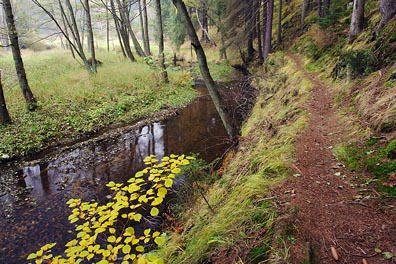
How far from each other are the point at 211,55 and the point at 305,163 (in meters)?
27.9

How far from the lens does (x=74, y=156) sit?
25.8 ft

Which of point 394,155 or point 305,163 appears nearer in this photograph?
point 394,155

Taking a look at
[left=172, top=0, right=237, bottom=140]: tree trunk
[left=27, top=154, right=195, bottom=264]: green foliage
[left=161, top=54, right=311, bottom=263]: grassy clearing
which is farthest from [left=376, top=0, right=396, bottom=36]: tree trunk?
[left=27, top=154, right=195, bottom=264]: green foliage

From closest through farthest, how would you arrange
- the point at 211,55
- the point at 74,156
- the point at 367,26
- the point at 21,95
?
the point at 74,156
the point at 367,26
the point at 21,95
the point at 211,55

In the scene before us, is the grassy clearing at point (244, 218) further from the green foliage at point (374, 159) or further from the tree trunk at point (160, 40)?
the tree trunk at point (160, 40)

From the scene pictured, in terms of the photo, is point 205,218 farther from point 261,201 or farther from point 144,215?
point 144,215

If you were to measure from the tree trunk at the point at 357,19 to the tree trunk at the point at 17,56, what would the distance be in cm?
1212

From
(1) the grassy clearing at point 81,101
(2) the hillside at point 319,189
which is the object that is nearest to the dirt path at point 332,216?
(2) the hillside at point 319,189

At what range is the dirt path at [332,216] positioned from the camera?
2.00 metres

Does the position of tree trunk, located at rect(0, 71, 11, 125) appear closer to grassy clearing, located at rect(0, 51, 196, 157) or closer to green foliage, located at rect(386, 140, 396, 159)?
grassy clearing, located at rect(0, 51, 196, 157)

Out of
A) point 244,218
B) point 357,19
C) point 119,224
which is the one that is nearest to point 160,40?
point 357,19

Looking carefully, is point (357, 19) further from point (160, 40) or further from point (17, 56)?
point (17, 56)

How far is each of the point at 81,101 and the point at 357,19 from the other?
38.2ft

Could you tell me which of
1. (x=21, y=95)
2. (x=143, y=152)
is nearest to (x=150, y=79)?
(x=21, y=95)
